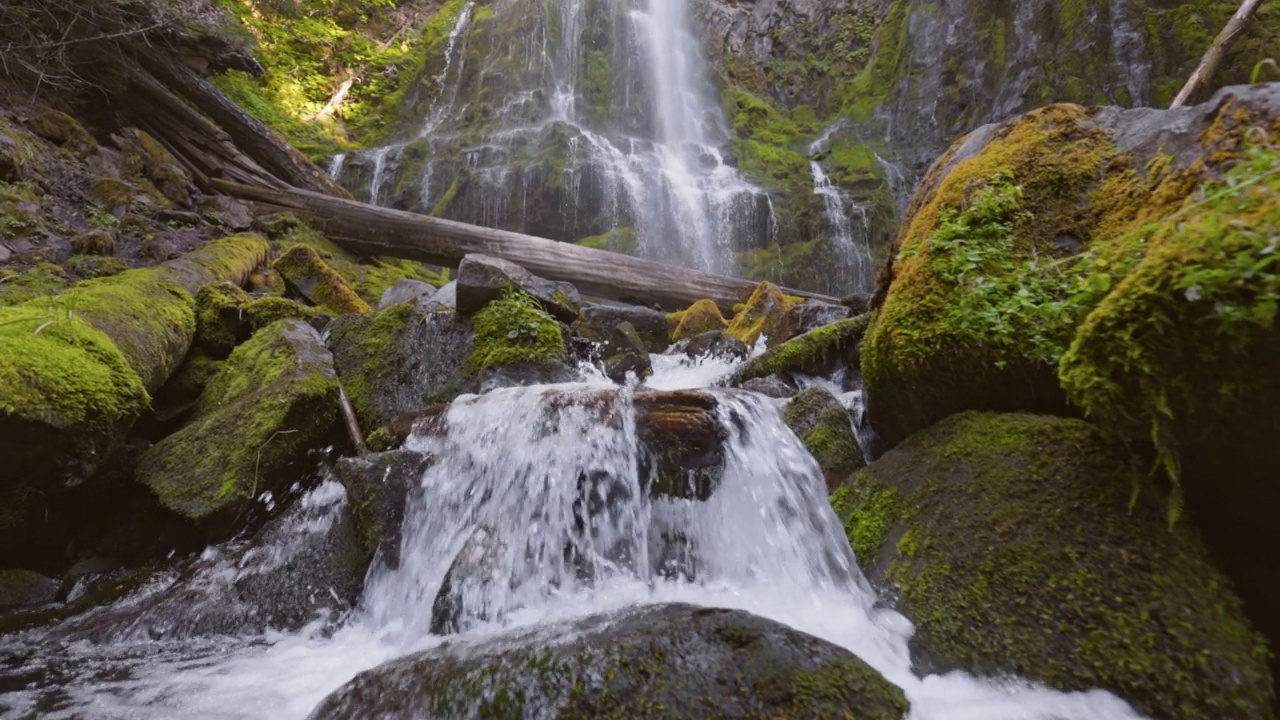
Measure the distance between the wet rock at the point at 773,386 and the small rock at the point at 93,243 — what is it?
6.96 m

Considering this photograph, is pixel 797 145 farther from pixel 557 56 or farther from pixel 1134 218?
pixel 1134 218

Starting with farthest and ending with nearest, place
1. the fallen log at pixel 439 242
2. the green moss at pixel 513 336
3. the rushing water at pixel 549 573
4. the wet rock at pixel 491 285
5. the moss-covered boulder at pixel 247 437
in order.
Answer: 1. the fallen log at pixel 439 242
2. the wet rock at pixel 491 285
3. the green moss at pixel 513 336
4. the moss-covered boulder at pixel 247 437
5. the rushing water at pixel 549 573

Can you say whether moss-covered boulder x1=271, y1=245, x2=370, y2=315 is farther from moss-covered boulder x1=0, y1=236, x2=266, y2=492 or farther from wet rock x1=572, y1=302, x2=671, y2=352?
wet rock x1=572, y1=302, x2=671, y2=352

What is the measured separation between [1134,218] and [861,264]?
532 inches

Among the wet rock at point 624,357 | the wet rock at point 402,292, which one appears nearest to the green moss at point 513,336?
the wet rock at point 624,357

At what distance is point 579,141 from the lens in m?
17.4

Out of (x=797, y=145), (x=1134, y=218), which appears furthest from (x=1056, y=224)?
(x=797, y=145)

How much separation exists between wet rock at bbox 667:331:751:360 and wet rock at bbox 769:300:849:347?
50 centimetres

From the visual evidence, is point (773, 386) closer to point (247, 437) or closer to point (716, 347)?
point (716, 347)

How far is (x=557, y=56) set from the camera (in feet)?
69.7

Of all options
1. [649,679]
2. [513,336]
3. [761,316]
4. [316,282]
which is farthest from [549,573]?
[761,316]

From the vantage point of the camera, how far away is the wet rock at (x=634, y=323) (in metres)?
8.32

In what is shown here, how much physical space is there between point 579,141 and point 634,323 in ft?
35.7

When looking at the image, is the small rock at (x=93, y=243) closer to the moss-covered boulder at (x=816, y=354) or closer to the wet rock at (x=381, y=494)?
the wet rock at (x=381, y=494)
